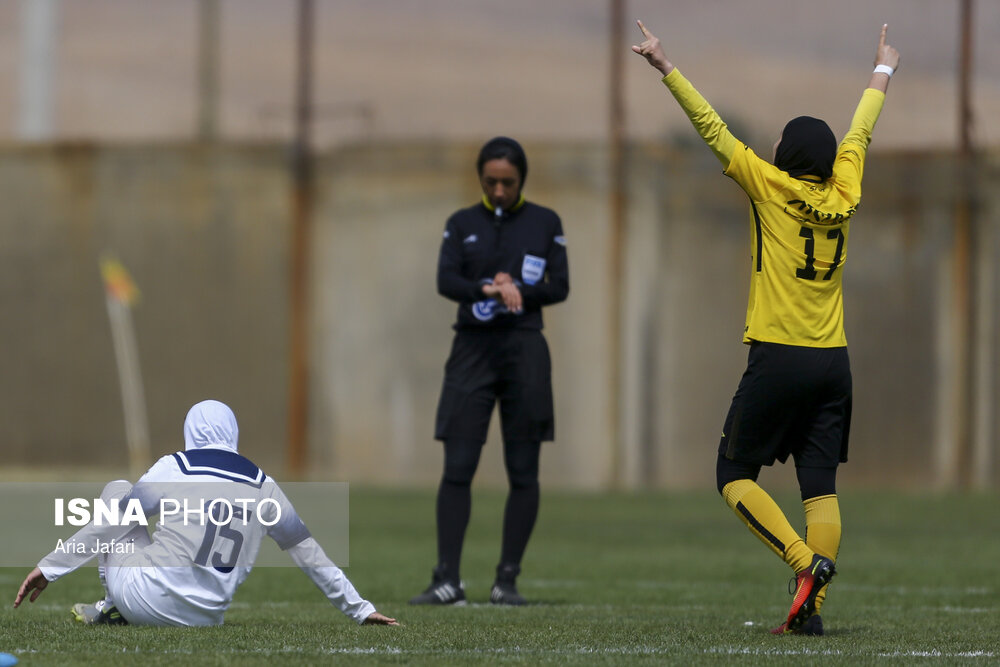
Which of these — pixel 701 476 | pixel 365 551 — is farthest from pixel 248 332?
pixel 365 551

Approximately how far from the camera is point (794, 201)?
205 inches

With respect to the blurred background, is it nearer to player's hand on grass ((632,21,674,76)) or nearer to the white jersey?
player's hand on grass ((632,21,674,76))

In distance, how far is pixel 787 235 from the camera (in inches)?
206

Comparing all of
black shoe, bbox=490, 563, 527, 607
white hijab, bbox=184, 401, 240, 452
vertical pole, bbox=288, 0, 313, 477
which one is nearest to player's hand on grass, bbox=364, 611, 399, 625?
white hijab, bbox=184, 401, 240, 452

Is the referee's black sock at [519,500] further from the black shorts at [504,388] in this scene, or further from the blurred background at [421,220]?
the blurred background at [421,220]

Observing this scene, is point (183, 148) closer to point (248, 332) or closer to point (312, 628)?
point (248, 332)

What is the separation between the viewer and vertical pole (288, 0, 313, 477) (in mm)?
17781

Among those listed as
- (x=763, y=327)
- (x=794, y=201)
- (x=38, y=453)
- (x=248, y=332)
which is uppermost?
(x=794, y=201)

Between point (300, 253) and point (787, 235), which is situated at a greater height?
point (787, 235)

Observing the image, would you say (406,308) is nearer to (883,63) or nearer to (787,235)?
(883,63)

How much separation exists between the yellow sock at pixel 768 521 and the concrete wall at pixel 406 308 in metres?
11.5

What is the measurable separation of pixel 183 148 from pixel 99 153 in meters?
1.12

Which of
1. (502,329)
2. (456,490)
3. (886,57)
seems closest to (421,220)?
(502,329)

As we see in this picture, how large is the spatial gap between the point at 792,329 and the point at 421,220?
1266 cm
